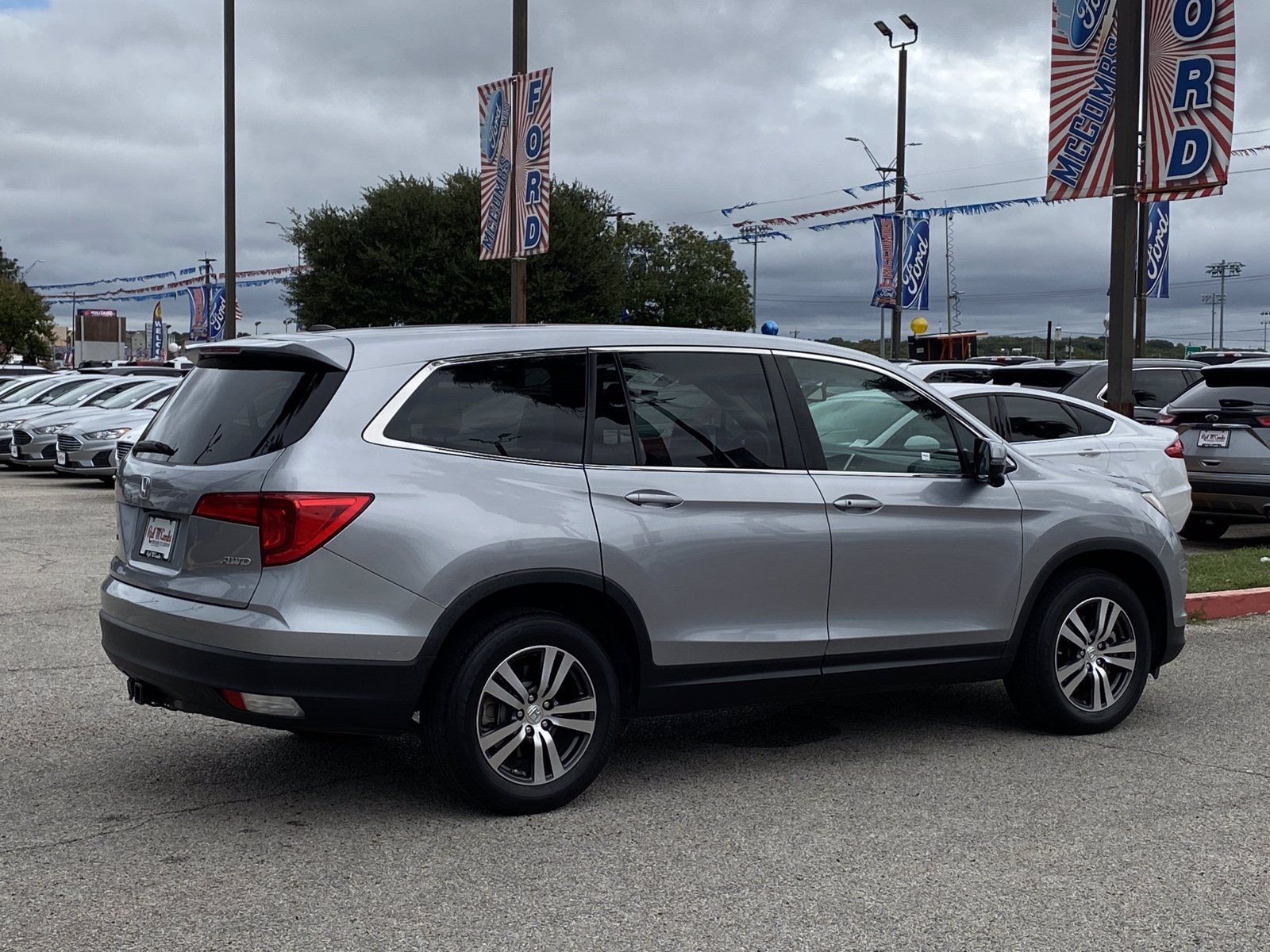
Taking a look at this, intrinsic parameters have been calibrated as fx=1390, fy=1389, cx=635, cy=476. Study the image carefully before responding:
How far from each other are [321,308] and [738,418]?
119ft

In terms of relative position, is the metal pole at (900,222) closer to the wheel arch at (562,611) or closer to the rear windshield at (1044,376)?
the rear windshield at (1044,376)

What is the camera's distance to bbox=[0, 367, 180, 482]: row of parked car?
19.8 metres

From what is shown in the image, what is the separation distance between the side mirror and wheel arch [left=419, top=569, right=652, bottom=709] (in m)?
1.77

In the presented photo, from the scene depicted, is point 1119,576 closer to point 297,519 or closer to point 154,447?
point 297,519

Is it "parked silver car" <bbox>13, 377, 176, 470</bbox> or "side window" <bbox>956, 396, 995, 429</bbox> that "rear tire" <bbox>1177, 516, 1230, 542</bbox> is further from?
"parked silver car" <bbox>13, 377, 176, 470</bbox>

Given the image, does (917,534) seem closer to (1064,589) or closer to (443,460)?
(1064,589)

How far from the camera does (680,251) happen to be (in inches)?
3223

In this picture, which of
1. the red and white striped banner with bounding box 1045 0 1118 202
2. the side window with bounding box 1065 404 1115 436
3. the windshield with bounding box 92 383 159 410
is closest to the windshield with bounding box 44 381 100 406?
the windshield with bounding box 92 383 159 410

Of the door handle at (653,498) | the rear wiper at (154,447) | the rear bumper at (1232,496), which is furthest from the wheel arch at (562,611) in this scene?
the rear bumper at (1232,496)

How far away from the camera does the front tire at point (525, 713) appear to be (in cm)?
484

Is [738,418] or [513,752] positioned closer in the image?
[513,752]

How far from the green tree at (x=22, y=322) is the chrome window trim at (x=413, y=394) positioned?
80973mm

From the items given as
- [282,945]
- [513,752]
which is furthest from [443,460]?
[282,945]

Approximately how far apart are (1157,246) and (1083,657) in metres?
25.9
